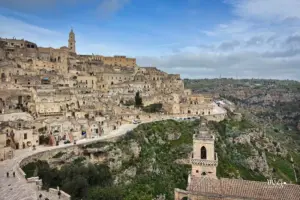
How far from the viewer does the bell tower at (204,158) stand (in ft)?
95.9

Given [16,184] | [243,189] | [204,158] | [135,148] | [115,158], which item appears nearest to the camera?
[243,189]

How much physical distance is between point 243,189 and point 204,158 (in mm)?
6666

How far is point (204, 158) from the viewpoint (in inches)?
1185

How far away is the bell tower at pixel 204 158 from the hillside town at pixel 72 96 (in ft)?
77.9

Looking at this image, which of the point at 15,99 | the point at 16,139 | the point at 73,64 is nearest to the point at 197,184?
the point at 16,139

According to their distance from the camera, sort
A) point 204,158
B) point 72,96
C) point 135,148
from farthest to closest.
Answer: point 72,96, point 135,148, point 204,158

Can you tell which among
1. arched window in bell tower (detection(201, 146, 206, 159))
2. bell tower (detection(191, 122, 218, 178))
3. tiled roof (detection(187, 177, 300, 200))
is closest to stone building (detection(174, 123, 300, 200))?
tiled roof (detection(187, 177, 300, 200))

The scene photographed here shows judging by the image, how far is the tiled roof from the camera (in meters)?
22.9

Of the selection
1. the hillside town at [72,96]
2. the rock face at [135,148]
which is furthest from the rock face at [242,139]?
the rock face at [135,148]

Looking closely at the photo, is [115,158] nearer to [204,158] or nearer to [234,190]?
[204,158]

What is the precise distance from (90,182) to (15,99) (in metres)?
29.6

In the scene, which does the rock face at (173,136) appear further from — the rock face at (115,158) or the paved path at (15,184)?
the paved path at (15,184)

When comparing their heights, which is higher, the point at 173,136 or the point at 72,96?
the point at 72,96

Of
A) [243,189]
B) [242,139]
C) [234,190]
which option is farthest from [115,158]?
[242,139]
